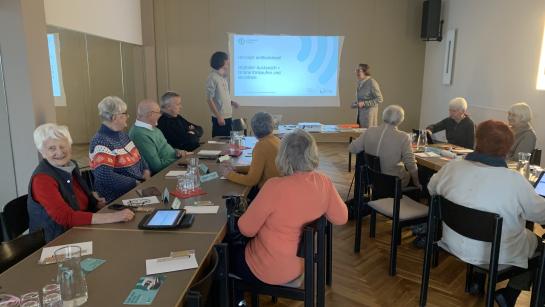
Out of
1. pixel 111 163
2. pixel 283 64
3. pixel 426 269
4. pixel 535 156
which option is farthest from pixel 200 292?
pixel 283 64

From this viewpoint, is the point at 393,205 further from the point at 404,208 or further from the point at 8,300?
the point at 8,300

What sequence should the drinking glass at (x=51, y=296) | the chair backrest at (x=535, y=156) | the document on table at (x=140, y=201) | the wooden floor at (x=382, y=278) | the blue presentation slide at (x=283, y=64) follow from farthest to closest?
the blue presentation slide at (x=283, y=64) < the chair backrest at (x=535, y=156) < the wooden floor at (x=382, y=278) < the document on table at (x=140, y=201) < the drinking glass at (x=51, y=296)

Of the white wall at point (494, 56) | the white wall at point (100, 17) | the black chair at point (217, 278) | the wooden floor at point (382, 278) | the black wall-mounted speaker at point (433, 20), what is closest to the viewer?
the black chair at point (217, 278)

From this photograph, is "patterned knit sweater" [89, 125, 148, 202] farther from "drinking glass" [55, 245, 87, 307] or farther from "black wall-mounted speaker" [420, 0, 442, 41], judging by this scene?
"black wall-mounted speaker" [420, 0, 442, 41]

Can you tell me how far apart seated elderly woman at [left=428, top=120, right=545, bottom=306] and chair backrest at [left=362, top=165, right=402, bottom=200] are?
1.57 feet

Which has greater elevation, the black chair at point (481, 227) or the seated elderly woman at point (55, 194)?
the seated elderly woman at point (55, 194)

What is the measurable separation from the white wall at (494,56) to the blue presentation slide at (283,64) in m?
2.16

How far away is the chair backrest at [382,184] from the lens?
2.94 meters

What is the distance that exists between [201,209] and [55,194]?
0.78 m

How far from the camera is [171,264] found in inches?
64.5

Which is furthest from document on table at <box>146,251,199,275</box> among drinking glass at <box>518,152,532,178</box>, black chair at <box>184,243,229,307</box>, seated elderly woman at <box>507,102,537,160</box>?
seated elderly woman at <box>507,102,537,160</box>

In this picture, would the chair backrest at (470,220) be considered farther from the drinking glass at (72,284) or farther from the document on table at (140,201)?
the drinking glass at (72,284)

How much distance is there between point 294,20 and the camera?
789cm

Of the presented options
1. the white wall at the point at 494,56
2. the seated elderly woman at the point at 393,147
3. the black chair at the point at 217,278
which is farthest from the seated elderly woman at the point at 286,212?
the white wall at the point at 494,56
